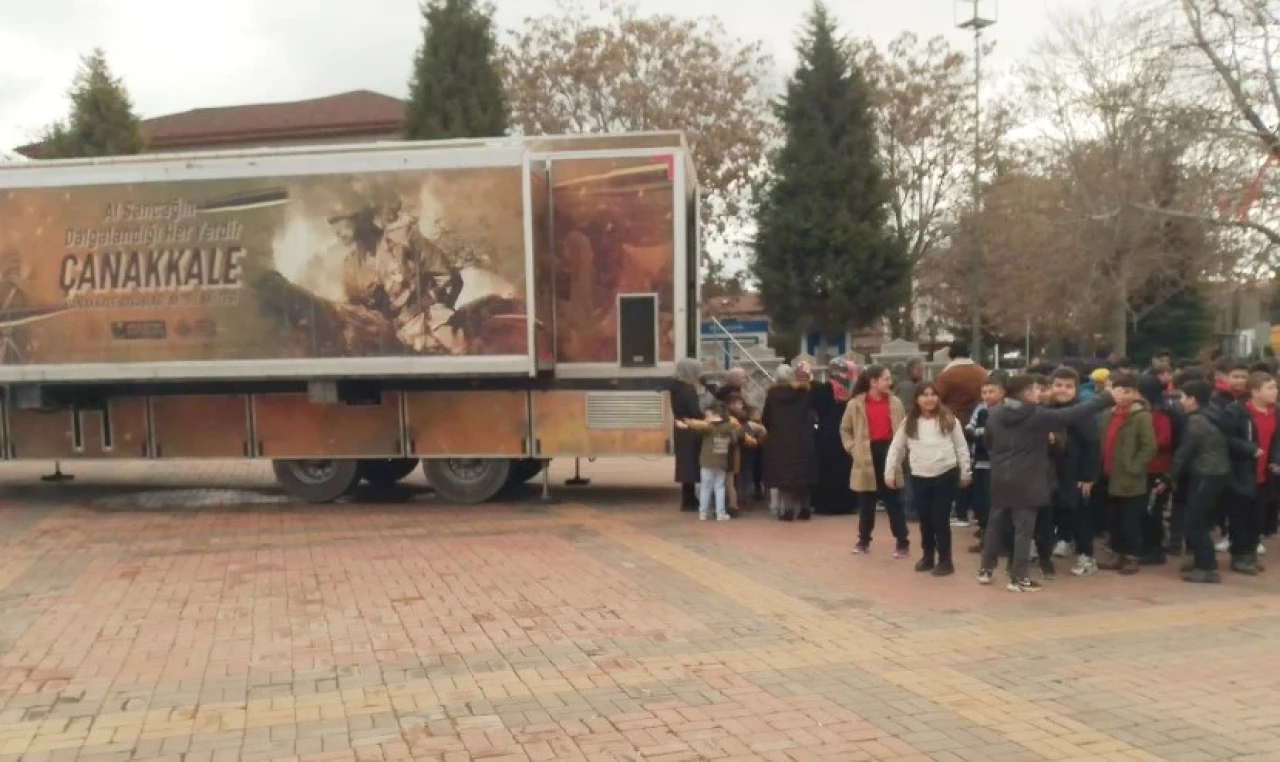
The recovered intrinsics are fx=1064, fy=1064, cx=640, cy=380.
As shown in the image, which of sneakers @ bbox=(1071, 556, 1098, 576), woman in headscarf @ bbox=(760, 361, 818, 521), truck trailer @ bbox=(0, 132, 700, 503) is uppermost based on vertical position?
truck trailer @ bbox=(0, 132, 700, 503)

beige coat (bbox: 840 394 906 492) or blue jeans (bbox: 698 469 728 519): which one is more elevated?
beige coat (bbox: 840 394 906 492)

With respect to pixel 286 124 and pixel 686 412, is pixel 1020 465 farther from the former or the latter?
pixel 286 124

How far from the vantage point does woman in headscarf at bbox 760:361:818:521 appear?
34.7 feet

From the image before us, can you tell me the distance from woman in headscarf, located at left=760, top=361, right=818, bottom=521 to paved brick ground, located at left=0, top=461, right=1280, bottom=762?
0.71 m

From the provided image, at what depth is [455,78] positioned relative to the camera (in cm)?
2794

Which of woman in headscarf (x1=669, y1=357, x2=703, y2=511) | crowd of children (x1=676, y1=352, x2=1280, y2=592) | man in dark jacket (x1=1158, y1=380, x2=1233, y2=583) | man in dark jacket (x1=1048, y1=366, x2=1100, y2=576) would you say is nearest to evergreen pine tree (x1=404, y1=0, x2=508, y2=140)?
woman in headscarf (x1=669, y1=357, x2=703, y2=511)

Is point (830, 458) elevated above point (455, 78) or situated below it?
below

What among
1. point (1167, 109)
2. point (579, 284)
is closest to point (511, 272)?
point (579, 284)

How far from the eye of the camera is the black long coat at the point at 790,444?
10.6 m

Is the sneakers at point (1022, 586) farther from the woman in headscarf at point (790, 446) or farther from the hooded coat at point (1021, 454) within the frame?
the woman in headscarf at point (790, 446)

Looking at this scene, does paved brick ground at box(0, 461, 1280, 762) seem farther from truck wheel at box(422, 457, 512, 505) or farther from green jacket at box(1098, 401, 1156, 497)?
truck wheel at box(422, 457, 512, 505)

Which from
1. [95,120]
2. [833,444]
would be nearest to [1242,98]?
[833,444]

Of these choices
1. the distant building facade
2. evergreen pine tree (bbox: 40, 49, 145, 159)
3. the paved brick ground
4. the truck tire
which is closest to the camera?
the paved brick ground

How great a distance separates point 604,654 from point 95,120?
1005 inches
